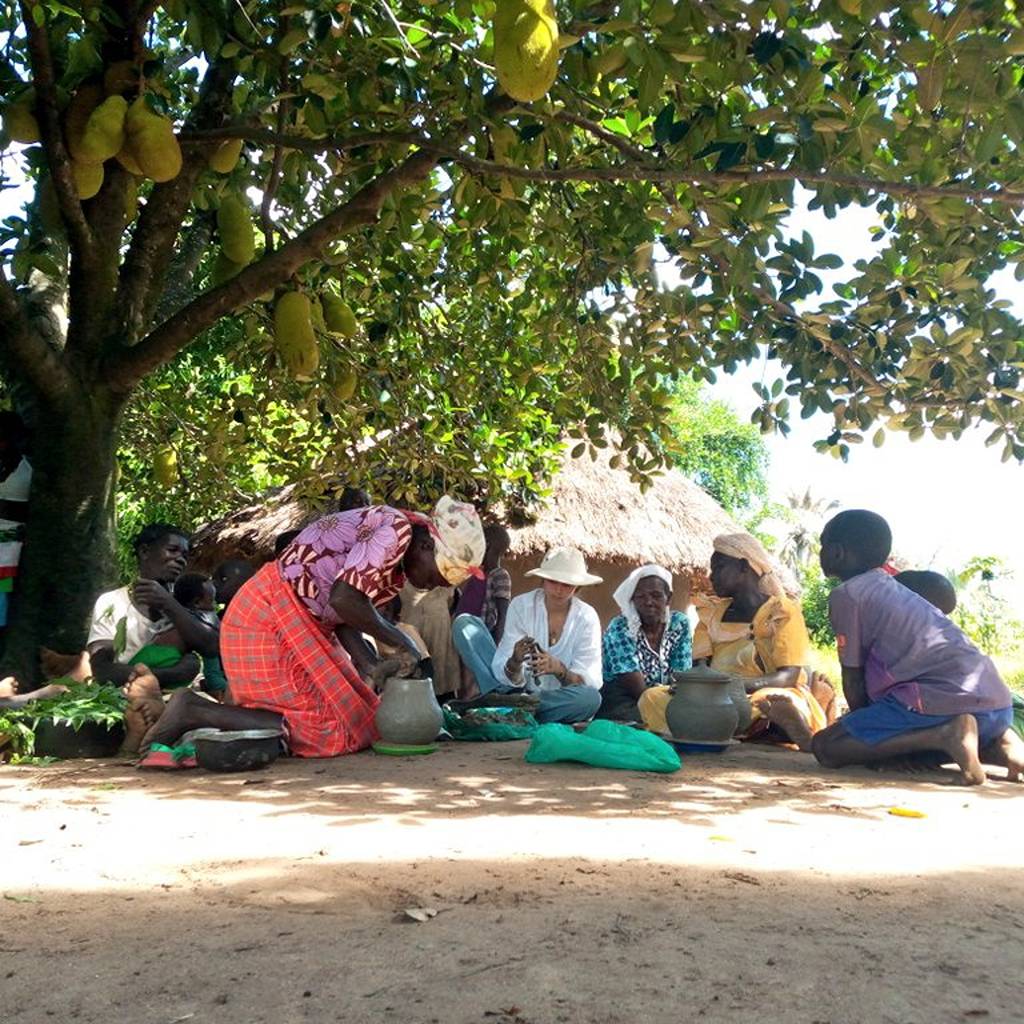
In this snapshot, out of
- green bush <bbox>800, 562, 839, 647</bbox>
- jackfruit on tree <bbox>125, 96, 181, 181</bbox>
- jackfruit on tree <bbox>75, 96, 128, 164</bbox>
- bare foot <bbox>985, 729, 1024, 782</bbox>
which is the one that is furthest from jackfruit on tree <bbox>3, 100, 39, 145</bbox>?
green bush <bbox>800, 562, 839, 647</bbox>

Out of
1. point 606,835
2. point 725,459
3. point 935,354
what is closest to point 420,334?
point 935,354

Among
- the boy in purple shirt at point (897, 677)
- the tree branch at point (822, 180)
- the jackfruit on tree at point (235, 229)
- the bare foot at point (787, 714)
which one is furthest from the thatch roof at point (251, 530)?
the tree branch at point (822, 180)

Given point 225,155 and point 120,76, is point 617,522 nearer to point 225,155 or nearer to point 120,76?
point 225,155

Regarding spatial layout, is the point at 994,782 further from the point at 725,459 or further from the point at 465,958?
the point at 725,459

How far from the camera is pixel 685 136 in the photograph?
136 inches

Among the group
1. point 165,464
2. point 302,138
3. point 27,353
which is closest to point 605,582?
point 165,464

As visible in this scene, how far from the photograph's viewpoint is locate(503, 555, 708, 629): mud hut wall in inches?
435

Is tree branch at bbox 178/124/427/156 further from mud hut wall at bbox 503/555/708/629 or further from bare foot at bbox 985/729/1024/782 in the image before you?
mud hut wall at bbox 503/555/708/629

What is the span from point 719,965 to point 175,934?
3.77 feet

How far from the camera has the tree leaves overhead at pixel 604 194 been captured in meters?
3.24

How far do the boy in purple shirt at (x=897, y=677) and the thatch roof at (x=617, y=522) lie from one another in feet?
17.3

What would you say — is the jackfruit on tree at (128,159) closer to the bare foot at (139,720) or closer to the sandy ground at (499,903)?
the bare foot at (139,720)

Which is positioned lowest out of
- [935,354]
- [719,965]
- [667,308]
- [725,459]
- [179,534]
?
[719,965]

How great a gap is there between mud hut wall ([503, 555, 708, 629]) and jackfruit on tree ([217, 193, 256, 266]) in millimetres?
6037
